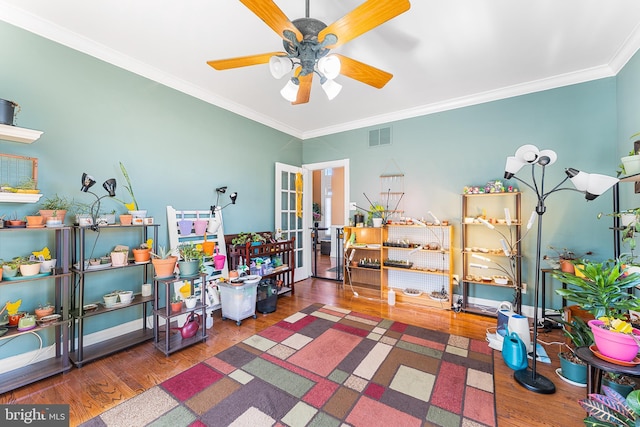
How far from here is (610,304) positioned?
157cm

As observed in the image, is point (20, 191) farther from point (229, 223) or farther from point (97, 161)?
point (229, 223)

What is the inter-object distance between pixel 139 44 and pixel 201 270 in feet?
7.70

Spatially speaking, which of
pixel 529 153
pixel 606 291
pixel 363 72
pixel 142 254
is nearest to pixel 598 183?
pixel 529 153

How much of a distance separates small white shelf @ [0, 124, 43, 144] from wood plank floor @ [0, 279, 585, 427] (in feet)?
6.09

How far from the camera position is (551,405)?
1708 millimetres

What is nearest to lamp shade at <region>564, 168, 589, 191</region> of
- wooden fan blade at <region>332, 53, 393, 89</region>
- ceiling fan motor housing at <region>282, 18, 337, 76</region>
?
wooden fan blade at <region>332, 53, 393, 89</region>

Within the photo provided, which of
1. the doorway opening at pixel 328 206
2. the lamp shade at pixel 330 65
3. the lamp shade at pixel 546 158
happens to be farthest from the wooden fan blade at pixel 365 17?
the doorway opening at pixel 328 206

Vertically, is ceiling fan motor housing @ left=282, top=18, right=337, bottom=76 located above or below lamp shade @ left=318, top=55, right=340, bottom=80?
above

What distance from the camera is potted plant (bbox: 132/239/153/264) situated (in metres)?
2.46

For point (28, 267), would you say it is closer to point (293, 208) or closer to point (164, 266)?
point (164, 266)

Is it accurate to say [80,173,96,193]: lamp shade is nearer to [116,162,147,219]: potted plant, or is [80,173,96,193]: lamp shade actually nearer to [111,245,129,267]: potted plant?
[116,162,147,219]: potted plant

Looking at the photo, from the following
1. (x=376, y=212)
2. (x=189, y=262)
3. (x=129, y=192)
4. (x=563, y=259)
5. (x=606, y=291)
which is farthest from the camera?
(x=376, y=212)

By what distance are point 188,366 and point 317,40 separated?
2.73 m

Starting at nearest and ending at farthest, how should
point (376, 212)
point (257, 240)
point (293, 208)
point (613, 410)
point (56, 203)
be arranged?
point (613, 410), point (56, 203), point (257, 240), point (376, 212), point (293, 208)
